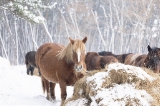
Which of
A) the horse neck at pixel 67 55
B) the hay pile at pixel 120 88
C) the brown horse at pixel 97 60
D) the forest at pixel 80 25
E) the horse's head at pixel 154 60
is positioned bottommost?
the forest at pixel 80 25

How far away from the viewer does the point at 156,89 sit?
323 centimetres

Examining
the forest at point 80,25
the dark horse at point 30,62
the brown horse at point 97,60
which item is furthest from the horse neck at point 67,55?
the forest at point 80,25

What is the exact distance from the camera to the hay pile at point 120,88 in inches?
120

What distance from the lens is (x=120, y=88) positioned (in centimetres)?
318

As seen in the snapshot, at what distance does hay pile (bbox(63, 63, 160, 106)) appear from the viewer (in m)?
3.06

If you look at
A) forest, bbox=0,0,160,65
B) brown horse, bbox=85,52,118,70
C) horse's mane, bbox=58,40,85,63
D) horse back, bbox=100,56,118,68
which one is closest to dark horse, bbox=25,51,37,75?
brown horse, bbox=85,52,118,70

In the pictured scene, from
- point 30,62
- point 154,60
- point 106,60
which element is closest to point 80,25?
point 30,62

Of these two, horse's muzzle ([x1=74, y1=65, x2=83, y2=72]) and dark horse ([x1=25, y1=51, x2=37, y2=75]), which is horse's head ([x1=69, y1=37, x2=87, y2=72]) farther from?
dark horse ([x1=25, y1=51, x2=37, y2=75])

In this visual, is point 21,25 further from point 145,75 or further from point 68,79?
point 145,75

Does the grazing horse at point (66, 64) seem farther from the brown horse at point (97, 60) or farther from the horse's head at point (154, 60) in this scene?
the brown horse at point (97, 60)

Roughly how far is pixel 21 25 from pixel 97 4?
1247 cm

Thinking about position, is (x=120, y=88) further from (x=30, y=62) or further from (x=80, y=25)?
(x=80, y=25)

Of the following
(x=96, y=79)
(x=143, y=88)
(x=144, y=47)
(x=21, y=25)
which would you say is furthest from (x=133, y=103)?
(x=144, y=47)

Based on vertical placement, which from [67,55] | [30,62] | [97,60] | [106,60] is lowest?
[30,62]
